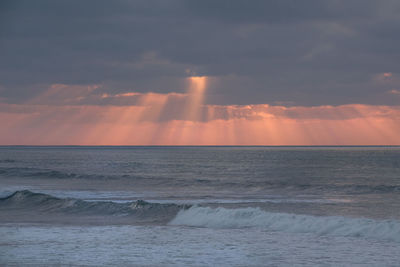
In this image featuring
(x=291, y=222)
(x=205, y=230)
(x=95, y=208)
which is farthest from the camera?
(x=95, y=208)

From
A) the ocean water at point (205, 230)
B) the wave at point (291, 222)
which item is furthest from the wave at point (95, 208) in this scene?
the wave at point (291, 222)

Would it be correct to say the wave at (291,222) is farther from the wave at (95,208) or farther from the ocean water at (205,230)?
the wave at (95,208)

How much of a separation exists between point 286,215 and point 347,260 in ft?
28.3

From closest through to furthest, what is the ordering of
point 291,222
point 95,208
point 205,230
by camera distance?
point 205,230 → point 291,222 → point 95,208

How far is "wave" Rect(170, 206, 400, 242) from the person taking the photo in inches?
776

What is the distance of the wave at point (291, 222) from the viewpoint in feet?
64.6

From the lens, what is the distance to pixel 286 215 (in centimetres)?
2359

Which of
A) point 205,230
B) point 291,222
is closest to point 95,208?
point 205,230

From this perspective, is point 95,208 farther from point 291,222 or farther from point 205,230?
point 291,222

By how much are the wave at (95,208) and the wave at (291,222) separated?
5.34ft

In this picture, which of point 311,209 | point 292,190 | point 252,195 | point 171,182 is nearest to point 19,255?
point 311,209

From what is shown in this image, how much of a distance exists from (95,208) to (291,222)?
13.1 meters

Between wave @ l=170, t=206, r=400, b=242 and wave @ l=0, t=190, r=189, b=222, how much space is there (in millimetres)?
1628

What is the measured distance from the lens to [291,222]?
2227 centimetres
